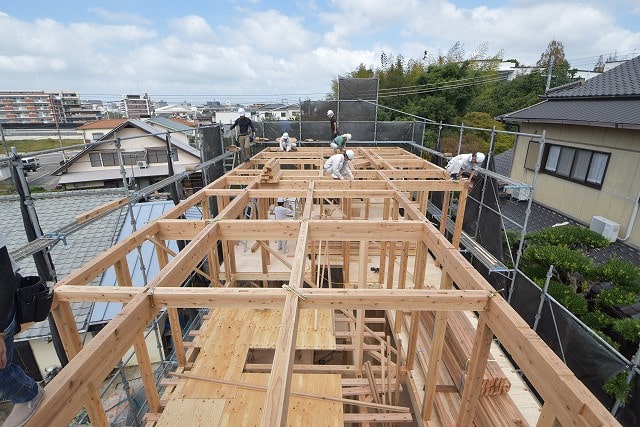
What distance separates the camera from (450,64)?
24734 millimetres

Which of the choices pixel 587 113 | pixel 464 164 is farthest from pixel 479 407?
pixel 587 113

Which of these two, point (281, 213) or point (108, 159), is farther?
point (108, 159)

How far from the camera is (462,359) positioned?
5.09 metres

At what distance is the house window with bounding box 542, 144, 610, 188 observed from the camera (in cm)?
896

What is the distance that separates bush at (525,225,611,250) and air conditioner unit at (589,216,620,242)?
2.35 metres

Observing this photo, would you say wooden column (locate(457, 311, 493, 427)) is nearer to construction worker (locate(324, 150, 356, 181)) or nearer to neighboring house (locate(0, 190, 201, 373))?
construction worker (locate(324, 150, 356, 181))

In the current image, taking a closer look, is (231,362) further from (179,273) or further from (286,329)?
(286,329)

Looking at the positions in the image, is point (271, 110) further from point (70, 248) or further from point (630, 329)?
point (630, 329)

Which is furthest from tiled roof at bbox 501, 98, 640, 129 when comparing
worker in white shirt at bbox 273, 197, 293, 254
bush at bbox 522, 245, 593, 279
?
worker in white shirt at bbox 273, 197, 293, 254

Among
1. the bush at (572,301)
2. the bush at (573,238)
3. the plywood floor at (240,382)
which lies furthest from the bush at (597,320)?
the plywood floor at (240,382)

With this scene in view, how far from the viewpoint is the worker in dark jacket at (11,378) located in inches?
74.1

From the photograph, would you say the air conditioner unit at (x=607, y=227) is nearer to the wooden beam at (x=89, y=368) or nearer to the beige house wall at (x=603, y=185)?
the beige house wall at (x=603, y=185)

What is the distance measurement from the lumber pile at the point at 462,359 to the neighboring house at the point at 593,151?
5664 millimetres

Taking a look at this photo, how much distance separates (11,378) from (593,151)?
478 inches
